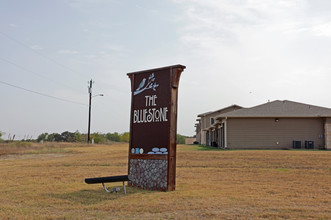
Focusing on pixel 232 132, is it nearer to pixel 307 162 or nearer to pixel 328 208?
pixel 307 162

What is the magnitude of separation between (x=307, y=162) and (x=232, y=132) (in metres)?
11.7

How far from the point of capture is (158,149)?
34.6 ft

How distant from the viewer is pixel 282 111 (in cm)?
2836

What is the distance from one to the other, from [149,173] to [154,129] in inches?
52.4

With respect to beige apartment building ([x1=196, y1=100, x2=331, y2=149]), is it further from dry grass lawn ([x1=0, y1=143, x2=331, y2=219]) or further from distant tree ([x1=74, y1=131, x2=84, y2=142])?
distant tree ([x1=74, y1=131, x2=84, y2=142])

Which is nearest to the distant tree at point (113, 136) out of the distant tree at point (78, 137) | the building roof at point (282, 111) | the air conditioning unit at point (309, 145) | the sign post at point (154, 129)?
the distant tree at point (78, 137)

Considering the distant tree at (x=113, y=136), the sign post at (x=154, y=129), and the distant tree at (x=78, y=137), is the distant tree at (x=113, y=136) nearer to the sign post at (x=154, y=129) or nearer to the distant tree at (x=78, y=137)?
the distant tree at (x=78, y=137)

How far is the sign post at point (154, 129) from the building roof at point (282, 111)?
17.3m

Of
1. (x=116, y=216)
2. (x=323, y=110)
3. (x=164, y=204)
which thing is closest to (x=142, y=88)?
(x=164, y=204)

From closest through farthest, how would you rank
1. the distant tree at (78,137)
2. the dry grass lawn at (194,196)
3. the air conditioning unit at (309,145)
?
1. the dry grass lawn at (194,196)
2. the air conditioning unit at (309,145)
3. the distant tree at (78,137)

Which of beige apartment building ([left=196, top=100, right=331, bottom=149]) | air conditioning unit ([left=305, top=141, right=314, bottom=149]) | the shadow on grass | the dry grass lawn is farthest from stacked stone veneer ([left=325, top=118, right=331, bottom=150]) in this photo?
the shadow on grass

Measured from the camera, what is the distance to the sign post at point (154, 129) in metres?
10.3

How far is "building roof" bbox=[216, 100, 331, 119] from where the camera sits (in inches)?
1086

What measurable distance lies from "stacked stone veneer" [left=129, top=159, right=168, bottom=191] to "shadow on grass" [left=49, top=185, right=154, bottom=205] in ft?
0.94
